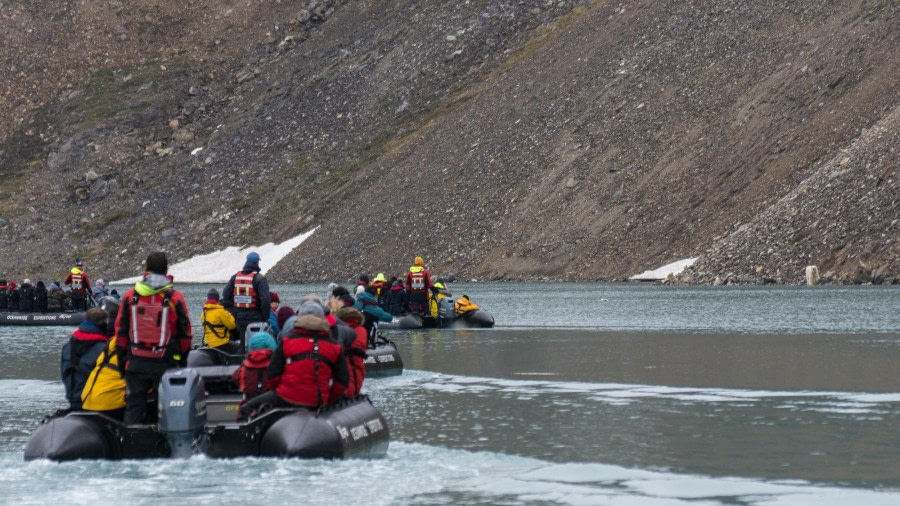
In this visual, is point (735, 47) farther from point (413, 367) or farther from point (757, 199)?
point (413, 367)

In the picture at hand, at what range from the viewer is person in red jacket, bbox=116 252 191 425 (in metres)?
17.2

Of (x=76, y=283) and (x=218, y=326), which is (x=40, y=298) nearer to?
(x=76, y=283)

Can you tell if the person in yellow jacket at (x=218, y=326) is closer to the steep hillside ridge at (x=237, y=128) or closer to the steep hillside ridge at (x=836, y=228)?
the steep hillside ridge at (x=836, y=228)

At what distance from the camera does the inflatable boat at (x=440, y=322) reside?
4209 centimetres

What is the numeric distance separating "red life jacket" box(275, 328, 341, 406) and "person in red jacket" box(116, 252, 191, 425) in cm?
146

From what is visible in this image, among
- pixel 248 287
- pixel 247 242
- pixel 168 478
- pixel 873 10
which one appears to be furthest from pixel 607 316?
pixel 247 242

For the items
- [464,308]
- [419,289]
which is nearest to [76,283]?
[419,289]

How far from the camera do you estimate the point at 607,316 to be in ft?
153

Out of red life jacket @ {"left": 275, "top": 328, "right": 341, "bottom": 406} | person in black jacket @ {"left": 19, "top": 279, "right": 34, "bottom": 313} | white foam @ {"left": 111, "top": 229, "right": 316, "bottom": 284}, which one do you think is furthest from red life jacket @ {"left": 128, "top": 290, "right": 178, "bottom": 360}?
white foam @ {"left": 111, "top": 229, "right": 316, "bottom": 284}

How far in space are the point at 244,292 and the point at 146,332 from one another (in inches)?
288

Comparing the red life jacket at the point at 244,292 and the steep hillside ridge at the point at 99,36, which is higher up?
the steep hillside ridge at the point at 99,36

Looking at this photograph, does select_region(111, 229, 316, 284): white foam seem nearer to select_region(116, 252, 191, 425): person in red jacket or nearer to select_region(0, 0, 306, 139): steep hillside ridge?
select_region(0, 0, 306, 139): steep hillside ridge

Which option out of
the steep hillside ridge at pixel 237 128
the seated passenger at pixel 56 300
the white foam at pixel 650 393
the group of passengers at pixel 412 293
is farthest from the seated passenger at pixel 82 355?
the steep hillside ridge at pixel 237 128

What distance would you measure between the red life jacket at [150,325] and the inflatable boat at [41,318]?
1358 inches
